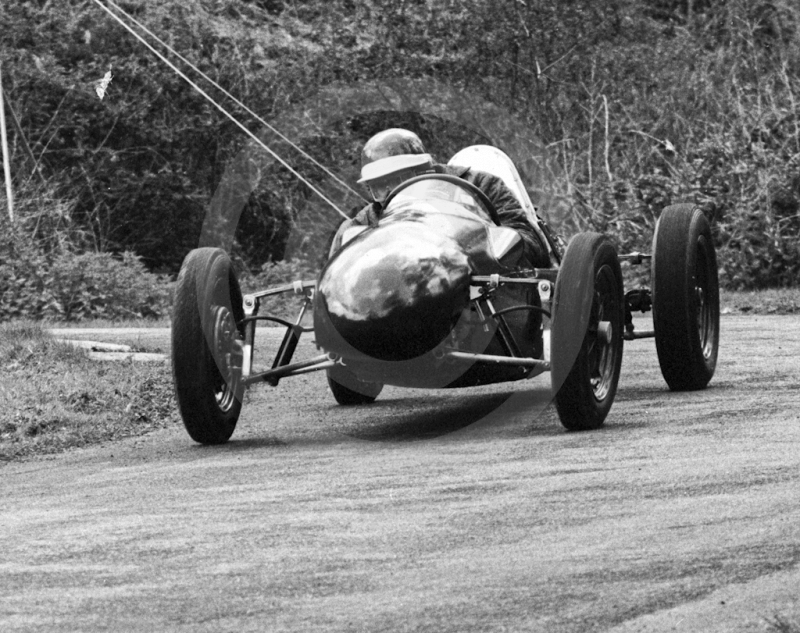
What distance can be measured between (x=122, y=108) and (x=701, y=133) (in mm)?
9952

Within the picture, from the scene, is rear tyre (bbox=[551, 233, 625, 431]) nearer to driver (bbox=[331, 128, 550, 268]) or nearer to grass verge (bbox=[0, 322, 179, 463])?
driver (bbox=[331, 128, 550, 268])

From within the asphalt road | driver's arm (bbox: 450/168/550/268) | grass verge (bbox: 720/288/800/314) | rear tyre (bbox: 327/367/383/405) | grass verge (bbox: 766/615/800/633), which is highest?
driver's arm (bbox: 450/168/550/268)

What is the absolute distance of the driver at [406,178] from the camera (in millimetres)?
8789

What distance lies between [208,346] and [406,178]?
1791 mm

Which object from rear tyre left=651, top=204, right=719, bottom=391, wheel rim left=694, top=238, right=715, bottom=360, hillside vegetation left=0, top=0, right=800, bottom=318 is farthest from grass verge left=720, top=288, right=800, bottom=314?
rear tyre left=651, top=204, right=719, bottom=391

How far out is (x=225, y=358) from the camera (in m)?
7.94

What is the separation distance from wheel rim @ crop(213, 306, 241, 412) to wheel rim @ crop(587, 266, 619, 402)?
1.82 m

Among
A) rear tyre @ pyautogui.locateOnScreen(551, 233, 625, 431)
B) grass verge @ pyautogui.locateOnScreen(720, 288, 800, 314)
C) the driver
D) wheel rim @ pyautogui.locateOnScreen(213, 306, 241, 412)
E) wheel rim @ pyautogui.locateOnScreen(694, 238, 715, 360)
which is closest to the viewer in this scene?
rear tyre @ pyautogui.locateOnScreen(551, 233, 625, 431)

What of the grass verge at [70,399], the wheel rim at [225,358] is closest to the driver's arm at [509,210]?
the wheel rim at [225,358]

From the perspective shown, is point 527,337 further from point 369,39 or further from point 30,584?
point 369,39

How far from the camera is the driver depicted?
8.79 meters

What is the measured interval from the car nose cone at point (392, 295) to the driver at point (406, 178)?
1150 mm

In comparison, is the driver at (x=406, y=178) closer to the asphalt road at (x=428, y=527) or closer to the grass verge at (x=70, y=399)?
the asphalt road at (x=428, y=527)

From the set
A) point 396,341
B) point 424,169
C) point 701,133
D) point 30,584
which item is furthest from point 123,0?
point 30,584
